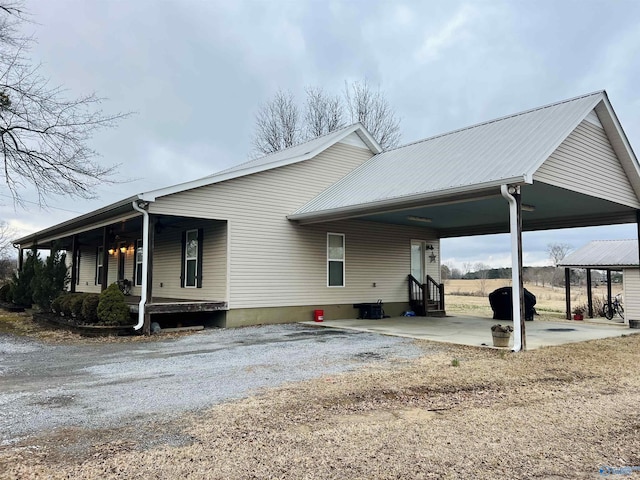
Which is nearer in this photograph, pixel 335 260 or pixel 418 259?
pixel 335 260

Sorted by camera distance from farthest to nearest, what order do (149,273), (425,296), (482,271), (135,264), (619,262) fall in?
(482,271) < (135,264) < (425,296) < (619,262) < (149,273)

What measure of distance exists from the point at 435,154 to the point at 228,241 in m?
5.47

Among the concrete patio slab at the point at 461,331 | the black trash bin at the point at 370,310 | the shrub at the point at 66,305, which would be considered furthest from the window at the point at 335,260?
the shrub at the point at 66,305

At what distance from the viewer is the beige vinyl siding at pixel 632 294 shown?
40.7 feet

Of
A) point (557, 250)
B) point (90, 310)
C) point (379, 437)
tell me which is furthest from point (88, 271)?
point (557, 250)

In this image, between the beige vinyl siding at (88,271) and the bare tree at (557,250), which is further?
the bare tree at (557,250)

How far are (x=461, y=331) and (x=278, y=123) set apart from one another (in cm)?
2204

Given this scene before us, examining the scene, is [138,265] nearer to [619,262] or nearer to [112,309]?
[112,309]

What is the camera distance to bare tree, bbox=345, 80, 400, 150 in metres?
28.3

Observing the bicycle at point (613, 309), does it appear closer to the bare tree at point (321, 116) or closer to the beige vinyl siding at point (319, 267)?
the beige vinyl siding at point (319, 267)

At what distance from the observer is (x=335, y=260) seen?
12945mm

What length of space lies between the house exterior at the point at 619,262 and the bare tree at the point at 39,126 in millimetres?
14074

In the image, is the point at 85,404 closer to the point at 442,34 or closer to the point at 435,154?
the point at 435,154

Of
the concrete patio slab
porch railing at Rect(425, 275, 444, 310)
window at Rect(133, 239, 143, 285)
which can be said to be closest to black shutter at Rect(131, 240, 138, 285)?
window at Rect(133, 239, 143, 285)
